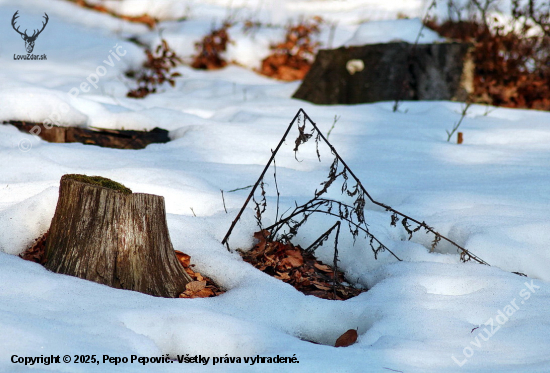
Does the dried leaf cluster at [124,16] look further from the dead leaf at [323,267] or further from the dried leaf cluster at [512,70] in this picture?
the dead leaf at [323,267]

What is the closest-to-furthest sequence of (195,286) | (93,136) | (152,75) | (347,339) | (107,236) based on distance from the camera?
(347,339) → (107,236) → (195,286) → (93,136) → (152,75)

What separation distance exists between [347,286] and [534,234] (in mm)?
906

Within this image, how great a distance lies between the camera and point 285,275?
2.24 m

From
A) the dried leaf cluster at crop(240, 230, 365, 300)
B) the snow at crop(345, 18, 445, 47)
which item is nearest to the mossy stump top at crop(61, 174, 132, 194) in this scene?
the dried leaf cluster at crop(240, 230, 365, 300)

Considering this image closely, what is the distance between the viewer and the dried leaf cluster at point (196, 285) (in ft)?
6.48

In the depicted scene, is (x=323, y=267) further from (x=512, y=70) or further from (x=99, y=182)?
(x=512, y=70)

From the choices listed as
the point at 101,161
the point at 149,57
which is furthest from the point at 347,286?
the point at 149,57

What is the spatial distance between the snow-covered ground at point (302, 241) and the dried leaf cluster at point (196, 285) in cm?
4

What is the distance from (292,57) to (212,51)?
140 cm

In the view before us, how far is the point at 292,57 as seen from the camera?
28.8 ft

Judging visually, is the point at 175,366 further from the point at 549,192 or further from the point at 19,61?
the point at 19,61

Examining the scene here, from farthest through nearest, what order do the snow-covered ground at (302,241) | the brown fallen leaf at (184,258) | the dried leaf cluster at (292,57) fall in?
the dried leaf cluster at (292,57) < the brown fallen leaf at (184,258) < the snow-covered ground at (302,241)

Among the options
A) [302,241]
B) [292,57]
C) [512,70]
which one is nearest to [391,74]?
[512,70]

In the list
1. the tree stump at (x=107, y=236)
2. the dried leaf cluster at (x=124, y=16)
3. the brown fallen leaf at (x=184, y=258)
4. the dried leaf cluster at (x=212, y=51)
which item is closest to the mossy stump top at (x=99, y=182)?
the tree stump at (x=107, y=236)
